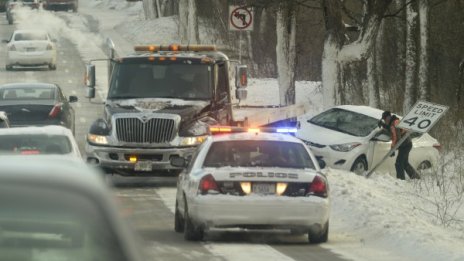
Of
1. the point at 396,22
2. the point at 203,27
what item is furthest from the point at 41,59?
the point at 396,22

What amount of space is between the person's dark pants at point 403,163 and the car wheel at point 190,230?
9894 millimetres

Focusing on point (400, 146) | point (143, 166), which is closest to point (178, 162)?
point (143, 166)

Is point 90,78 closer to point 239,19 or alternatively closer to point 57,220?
point 239,19

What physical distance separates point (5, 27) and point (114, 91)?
141ft

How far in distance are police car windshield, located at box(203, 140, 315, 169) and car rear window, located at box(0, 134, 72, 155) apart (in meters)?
2.14

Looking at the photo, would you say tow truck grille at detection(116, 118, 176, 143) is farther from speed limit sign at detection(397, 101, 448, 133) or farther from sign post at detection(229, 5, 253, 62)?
sign post at detection(229, 5, 253, 62)

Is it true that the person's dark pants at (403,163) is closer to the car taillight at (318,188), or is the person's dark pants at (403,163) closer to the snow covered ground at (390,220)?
the snow covered ground at (390,220)

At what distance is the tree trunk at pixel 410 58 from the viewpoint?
3269cm

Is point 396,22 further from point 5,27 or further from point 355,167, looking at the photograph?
point 5,27

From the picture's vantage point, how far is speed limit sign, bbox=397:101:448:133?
827 inches

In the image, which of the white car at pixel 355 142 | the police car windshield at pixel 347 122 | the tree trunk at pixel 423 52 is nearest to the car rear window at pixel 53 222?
the white car at pixel 355 142

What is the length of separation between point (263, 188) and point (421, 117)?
314 inches

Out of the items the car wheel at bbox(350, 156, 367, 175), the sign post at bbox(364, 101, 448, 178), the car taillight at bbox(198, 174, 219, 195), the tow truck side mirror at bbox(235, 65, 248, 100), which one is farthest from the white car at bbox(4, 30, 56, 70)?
the car taillight at bbox(198, 174, 219, 195)

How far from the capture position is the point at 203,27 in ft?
176
